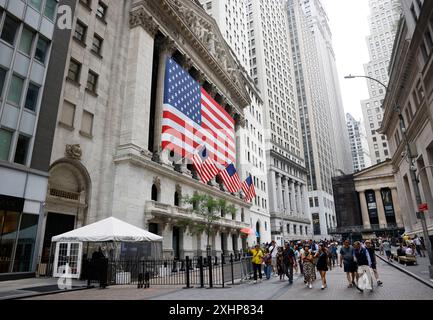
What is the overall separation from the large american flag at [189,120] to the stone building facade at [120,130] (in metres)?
1.81

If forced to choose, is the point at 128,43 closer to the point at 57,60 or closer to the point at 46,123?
the point at 57,60

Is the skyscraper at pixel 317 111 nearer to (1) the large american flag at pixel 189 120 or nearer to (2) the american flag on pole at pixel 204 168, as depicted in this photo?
(1) the large american flag at pixel 189 120

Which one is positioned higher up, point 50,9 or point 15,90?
point 50,9

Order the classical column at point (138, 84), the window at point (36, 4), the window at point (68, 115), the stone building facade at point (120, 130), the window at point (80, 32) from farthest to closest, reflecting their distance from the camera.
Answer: the classical column at point (138, 84)
the window at point (80, 32)
the stone building facade at point (120, 130)
the window at point (68, 115)
the window at point (36, 4)

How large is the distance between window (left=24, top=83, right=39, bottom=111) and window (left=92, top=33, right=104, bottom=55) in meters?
9.17

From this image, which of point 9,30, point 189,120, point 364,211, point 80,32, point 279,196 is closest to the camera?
point 9,30

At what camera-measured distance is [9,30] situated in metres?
19.6

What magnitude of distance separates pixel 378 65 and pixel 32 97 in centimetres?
15906

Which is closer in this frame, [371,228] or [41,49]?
[41,49]

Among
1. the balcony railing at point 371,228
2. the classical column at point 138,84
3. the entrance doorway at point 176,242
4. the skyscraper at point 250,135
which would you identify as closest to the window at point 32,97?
the classical column at point 138,84

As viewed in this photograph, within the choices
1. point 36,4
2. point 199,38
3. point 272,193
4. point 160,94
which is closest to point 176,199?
point 160,94

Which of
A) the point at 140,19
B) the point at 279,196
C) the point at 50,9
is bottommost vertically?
the point at 279,196

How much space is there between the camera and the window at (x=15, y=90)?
19091 millimetres

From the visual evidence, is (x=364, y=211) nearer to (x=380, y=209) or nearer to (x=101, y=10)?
(x=380, y=209)
